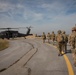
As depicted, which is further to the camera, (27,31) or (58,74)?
(27,31)

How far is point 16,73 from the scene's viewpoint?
895cm

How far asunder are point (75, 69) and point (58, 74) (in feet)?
3.85

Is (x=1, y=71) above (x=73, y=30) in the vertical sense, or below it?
below

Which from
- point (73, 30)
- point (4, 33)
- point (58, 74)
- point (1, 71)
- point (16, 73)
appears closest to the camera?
point (58, 74)

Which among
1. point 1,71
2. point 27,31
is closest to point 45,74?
point 1,71

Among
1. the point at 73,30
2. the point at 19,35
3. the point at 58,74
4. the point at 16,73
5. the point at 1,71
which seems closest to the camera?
the point at 58,74

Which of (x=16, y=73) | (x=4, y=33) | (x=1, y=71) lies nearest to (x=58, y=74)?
(x=16, y=73)

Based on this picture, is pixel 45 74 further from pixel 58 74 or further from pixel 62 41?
pixel 62 41

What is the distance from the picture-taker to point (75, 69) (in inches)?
Result: 360

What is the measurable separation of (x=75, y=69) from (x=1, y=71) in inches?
146

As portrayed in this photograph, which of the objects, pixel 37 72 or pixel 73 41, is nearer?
pixel 37 72

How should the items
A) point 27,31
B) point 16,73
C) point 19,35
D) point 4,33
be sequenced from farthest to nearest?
1. point 27,31
2. point 19,35
3. point 4,33
4. point 16,73

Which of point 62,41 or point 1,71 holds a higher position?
point 62,41

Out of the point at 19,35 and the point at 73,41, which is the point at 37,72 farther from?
the point at 19,35
